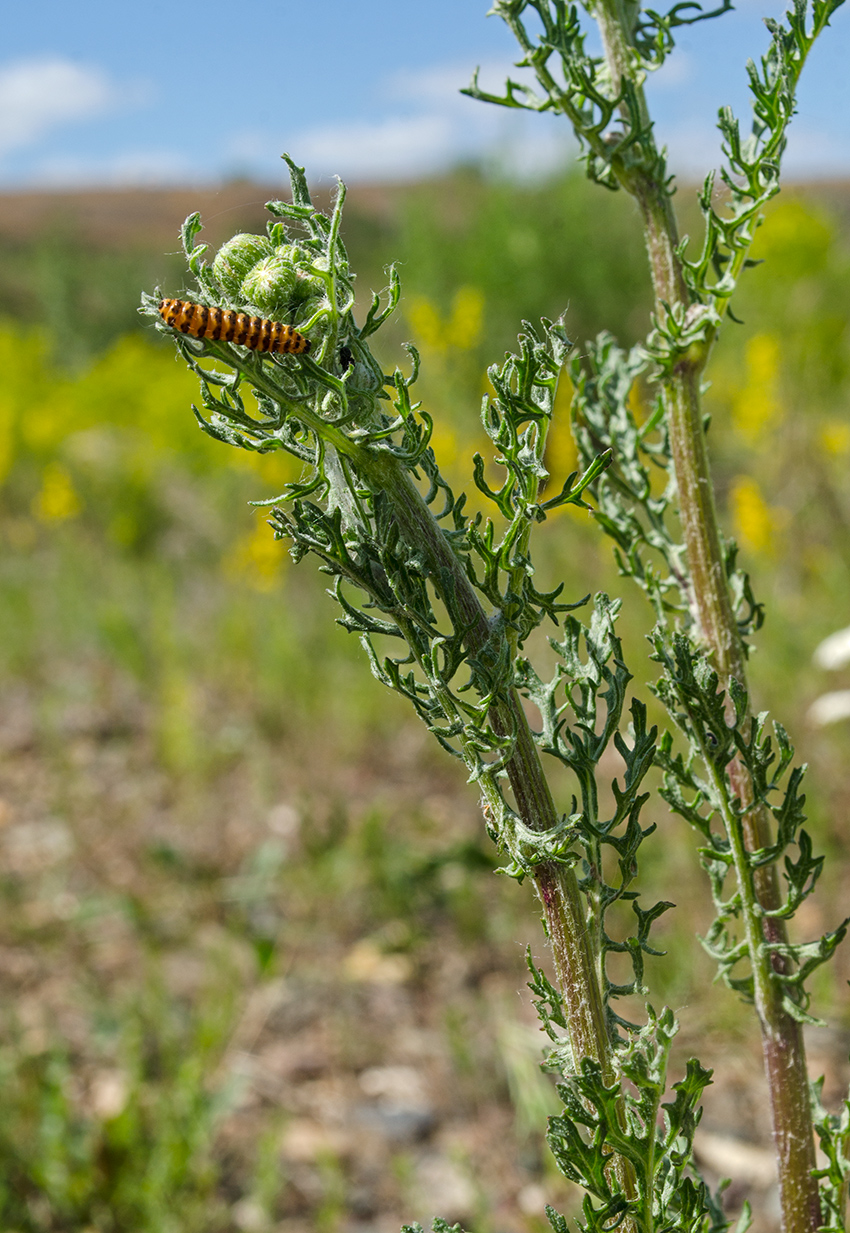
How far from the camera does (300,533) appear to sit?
818 millimetres

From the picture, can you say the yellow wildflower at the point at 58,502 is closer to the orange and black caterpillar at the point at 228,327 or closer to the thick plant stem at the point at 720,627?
the thick plant stem at the point at 720,627

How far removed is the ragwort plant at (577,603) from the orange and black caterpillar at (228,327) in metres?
0.02

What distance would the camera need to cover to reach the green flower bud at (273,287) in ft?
2.56

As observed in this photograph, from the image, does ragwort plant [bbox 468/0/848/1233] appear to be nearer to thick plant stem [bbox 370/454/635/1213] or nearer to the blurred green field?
thick plant stem [bbox 370/454/635/1213]

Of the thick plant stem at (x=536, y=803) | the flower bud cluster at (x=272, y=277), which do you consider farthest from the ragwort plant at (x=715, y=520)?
the flower bud cluster at (x=272, y=277)

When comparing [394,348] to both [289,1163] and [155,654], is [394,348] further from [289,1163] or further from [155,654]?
[289,1163]

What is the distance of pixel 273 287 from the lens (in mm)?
780

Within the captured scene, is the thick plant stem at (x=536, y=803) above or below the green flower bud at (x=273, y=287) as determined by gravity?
below

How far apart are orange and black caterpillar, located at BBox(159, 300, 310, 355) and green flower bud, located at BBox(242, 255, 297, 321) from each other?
2.0 inches

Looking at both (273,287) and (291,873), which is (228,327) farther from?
(291,873)

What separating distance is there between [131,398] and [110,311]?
20.2 m

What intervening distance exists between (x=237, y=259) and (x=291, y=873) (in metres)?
2.79

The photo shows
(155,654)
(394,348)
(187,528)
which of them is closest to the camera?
(155,654)

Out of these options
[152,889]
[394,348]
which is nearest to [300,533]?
[152,889]
